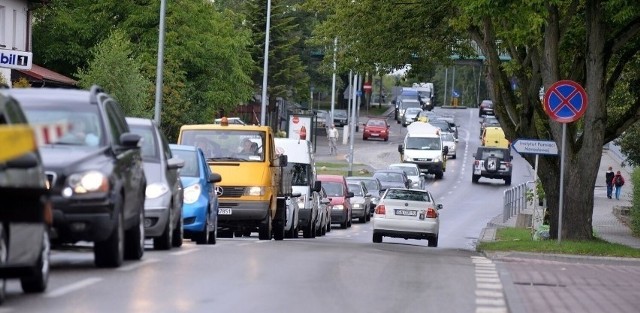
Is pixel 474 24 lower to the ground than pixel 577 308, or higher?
higher

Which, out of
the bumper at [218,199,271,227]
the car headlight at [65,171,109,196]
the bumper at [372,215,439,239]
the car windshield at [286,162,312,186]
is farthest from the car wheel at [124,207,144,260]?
the car windshield at [286,162,312,186]

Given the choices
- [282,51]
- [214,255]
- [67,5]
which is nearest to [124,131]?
[214,255]

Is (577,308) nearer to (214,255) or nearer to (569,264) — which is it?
(214,255)

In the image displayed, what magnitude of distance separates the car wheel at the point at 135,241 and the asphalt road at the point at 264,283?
175mm

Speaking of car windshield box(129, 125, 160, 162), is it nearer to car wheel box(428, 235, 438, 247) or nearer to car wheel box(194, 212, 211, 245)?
car wheel box(194, 212, 211, 245)

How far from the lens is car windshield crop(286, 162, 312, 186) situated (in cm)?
3772

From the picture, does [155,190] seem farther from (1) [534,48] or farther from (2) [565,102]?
(1) [534,48]

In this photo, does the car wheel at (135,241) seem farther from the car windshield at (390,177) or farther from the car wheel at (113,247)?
the car windshield at (390,177)

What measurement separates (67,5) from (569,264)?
5763cm

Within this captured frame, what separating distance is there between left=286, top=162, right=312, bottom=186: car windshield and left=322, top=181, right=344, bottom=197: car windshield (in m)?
10.8

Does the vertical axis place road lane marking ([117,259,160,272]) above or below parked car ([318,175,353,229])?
above

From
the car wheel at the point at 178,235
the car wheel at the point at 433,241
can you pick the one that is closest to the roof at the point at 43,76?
the car wheel at the point at 433,241

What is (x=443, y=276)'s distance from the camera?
57.4 ft

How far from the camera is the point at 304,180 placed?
37.9m
